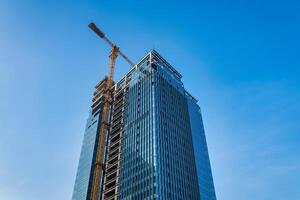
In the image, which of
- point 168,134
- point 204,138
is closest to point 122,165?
→ point 168,134

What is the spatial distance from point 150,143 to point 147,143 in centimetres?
179

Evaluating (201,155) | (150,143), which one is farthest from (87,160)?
(201,155)

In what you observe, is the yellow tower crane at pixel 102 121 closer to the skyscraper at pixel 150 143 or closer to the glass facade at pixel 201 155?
the skyscraper at pixel 150 143

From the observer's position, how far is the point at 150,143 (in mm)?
100375

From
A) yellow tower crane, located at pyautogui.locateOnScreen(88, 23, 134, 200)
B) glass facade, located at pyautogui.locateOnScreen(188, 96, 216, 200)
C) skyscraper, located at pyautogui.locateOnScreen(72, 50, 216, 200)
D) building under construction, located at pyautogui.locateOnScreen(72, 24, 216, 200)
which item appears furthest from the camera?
glass facade, located at pyautogui.locateOnScreen(188, 96, 216, 200)

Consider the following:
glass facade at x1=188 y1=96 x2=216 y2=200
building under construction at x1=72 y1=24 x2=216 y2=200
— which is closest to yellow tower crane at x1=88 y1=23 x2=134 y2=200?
building under construction at x1=72 y1=24 x2=216 y2=200

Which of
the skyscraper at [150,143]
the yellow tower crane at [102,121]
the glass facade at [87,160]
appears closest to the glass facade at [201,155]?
the skyscraper at [150,143]

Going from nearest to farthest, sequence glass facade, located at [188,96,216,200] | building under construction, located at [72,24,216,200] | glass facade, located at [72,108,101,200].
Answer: building under construction, located at [72,24,216,200], glass facade, located at [188,96,216,200], glass facade, located at [72,108,101,200]

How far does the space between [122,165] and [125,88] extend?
42.1 meters

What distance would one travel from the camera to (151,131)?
103750mm

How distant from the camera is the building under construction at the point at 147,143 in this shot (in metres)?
94.0

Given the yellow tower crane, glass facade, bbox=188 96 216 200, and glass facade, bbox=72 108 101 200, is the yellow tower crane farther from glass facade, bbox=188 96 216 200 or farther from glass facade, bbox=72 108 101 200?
→ glass facade, bbox=188 96 216 200

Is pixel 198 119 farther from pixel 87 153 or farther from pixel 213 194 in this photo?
pixel 87 153

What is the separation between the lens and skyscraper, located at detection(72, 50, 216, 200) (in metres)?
95.2
